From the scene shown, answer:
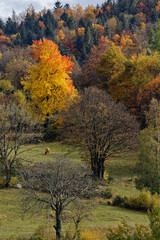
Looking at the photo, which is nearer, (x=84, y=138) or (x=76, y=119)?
(x=84, y=138)

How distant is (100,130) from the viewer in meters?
24.4

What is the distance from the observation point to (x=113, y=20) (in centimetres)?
9781

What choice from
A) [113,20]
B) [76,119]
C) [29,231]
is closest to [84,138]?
[76,119]

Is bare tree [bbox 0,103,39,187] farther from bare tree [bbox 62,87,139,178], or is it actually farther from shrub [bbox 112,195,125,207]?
shrub [bbox 112,195,125,207]

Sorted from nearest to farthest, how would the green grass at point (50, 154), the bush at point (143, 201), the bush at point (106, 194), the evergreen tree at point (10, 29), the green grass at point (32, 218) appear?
the green grass at point (32, 218)
the bush at point (143, 201)
the bush at point (106, 194)
the green grass at point (50, 154)
the evergreen tree at point (10, 29)

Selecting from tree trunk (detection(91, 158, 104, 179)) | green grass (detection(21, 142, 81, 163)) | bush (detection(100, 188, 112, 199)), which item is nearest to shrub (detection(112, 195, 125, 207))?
bush (detection(100, 188, 112, 199))

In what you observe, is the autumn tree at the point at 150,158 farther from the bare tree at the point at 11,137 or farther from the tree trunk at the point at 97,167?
the bare tree at the point at 11,137

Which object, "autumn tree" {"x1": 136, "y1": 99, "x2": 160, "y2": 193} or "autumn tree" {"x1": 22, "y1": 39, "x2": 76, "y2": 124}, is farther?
"autumn tree" {"x1": 22, "y1": 39, "x2": 76, "y2": 124}

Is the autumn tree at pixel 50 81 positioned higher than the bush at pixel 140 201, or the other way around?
the autumn tree at pixel 50 81

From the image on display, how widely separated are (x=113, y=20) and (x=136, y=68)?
68.0 m

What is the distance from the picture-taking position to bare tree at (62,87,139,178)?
79.0 feet

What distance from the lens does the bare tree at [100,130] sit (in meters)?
24.1

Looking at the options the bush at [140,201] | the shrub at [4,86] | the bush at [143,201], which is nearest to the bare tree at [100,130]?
the bush at [140,201]

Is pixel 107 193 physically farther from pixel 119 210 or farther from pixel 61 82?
pixel 61 82
